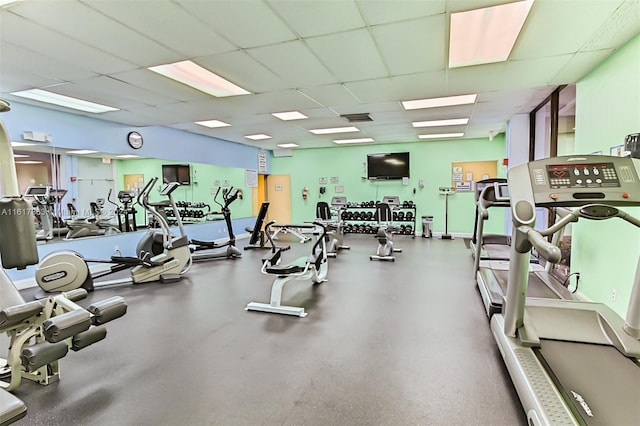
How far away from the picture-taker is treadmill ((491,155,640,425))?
5.44ft

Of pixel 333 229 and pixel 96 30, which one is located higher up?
pixel 96 30

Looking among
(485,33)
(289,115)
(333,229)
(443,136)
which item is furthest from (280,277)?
(443,136)

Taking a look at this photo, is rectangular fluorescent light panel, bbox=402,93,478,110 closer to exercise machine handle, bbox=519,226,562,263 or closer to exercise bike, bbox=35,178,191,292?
exercise machine handle, bbox=519,226,562,263

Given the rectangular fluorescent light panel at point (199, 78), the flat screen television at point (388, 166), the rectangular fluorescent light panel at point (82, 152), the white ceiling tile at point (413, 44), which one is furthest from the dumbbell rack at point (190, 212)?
the white ceiling tile at point (413, 44)

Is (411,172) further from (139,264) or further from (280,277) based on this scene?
(139,264)

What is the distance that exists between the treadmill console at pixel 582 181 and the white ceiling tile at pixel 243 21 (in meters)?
2.24

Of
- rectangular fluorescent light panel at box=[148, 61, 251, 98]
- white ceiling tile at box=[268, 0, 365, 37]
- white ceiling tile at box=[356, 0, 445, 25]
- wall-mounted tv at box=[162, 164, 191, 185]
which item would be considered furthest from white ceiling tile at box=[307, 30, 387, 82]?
wall-mounted tv at box=[162, 164, 191, 185]

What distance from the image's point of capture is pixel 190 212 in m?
8.50

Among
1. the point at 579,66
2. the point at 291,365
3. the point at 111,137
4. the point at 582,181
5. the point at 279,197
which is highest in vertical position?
the point at 579,66

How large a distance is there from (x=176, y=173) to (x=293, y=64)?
5.58 m

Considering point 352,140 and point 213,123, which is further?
point 352,140

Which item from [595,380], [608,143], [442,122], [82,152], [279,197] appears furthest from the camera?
[279,197]

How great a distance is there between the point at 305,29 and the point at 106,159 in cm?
534

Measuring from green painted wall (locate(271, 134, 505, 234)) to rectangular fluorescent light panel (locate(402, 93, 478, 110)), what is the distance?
12.4ft
